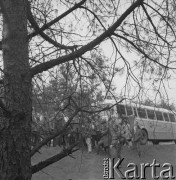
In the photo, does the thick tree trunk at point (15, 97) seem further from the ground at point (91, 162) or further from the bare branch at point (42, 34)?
the ground at point (91, 162)

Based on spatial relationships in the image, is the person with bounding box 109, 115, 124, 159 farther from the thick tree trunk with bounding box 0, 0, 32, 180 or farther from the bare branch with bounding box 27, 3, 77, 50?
the thick tree trunk with bounding box 0, 0, 32, 180

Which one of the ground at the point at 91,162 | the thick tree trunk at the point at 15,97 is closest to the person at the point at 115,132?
the ground at the point at 91,162

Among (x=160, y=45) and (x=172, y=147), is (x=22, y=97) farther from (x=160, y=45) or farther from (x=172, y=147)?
(x=172, y=147)

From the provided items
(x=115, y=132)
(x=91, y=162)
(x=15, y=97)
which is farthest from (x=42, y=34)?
(x=91, y=162)

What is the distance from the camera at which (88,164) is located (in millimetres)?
12273

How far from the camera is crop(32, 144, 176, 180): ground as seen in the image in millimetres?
10422

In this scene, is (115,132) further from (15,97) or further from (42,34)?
(15,97)

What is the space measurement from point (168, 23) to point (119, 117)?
0.85 metres

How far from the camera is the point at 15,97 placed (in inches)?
87.3

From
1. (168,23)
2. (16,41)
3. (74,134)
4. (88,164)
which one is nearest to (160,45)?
(168,23)

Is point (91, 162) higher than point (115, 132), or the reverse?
point (115, 132)

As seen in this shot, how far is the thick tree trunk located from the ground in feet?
18.0

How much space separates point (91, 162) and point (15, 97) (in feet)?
35.0

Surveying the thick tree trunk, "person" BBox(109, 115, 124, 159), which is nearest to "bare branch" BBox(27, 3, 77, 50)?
the thick tree trunk
